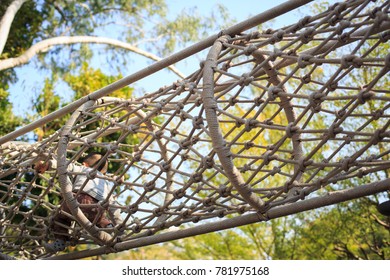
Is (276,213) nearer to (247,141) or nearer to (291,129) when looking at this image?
(291,129)

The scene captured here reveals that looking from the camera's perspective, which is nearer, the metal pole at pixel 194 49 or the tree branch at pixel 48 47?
the metal pole at pixel 194 49

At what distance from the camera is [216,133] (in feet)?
5.99

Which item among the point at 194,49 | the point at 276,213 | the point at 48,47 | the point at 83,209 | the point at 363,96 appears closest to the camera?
the point at 363,96

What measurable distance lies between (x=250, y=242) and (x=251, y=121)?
491 centimetres

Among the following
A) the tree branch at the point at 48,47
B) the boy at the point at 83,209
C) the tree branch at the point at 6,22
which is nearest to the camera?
the boy at the point at 83,209

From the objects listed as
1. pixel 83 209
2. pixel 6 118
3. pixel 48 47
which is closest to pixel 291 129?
pixel 83 209

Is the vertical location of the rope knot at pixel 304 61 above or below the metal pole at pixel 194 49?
below

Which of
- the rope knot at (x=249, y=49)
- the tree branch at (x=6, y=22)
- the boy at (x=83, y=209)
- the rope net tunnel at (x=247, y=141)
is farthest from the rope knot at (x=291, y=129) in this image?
the tree branch at (x=6, y=22)

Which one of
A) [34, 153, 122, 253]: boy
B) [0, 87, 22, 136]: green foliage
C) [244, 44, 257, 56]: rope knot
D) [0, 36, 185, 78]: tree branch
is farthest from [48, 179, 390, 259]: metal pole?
[0, 36, 185, 78]: tree branch

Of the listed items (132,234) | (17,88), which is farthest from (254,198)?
(17,88)

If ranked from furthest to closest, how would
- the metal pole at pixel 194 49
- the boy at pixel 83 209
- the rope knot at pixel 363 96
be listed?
the boy at pixel 83 209 → the metal pole at pixel 194 49 → the rope knot at pixel 363 96

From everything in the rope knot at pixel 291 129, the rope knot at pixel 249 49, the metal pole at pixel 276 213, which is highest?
the rope knot at pixel 249 49

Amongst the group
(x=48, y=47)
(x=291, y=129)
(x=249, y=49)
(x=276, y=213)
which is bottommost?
(x=276, y=213)

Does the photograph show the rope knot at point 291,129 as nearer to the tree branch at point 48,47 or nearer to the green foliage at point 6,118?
the green foliage at point 6,118
